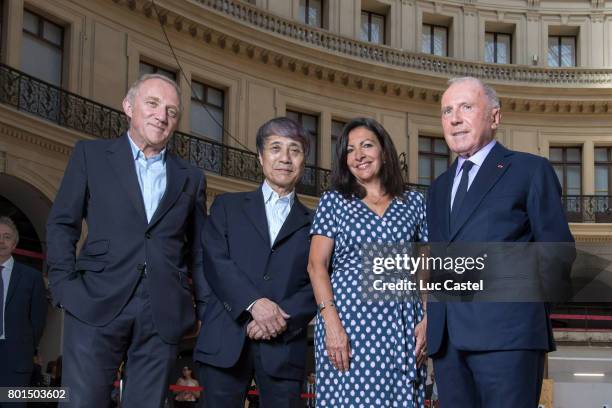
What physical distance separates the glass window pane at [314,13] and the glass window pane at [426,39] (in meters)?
3.50

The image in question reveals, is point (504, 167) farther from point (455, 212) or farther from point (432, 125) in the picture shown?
point (432, 125)

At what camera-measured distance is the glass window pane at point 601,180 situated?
27859 mm

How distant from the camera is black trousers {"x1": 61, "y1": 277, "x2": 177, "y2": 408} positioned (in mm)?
4270

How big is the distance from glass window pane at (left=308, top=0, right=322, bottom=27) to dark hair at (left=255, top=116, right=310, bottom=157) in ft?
68.3

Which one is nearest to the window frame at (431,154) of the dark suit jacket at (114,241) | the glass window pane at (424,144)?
the glass window pane at (424,144)

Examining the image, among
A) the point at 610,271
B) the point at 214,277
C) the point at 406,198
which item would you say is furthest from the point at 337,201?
the point at 610,271

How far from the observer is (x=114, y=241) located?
14.6 feet

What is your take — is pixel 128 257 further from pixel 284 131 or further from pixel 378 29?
pixel 378 29

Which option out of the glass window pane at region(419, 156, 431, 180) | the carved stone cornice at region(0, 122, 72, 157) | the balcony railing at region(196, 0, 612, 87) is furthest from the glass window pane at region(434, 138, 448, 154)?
the carved stone cornice at region(0, 122, 72, 157)

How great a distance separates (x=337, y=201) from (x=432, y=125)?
891 inches

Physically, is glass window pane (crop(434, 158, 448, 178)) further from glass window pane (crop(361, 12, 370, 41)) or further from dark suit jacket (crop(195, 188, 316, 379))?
dark suit jacket (crop(195, 188, 316, 379))

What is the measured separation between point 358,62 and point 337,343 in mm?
21500

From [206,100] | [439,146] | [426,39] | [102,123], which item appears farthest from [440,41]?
[102,123]

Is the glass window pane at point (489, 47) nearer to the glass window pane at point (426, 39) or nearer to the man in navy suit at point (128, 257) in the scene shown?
the glass window pane at point (426, 39)
